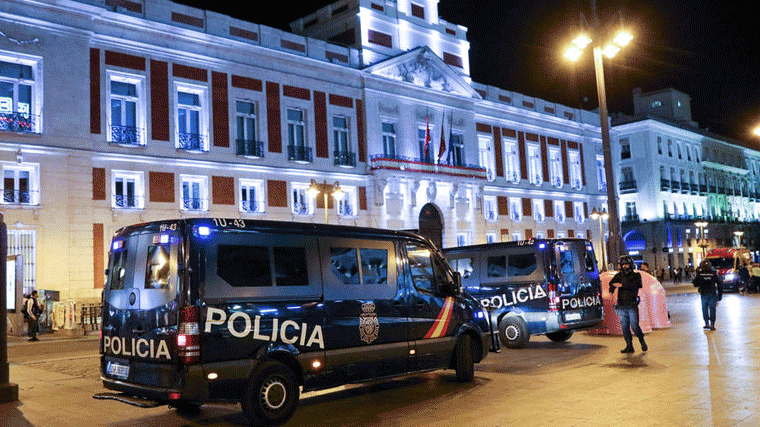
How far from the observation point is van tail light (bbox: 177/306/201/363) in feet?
23.8

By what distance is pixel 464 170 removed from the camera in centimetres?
4156

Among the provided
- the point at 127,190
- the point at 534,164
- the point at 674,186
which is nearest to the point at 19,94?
the point at 127,190

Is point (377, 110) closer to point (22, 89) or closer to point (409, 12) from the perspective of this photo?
point (409, 12)

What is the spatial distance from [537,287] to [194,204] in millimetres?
20180

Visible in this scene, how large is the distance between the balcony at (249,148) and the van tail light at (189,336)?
1009 inches

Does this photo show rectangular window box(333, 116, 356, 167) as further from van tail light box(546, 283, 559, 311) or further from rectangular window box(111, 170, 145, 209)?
van tail light box(546, 283, 559, 311)

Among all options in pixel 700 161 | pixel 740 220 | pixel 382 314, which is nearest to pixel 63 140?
pixel 382 314

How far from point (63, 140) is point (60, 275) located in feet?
16.9

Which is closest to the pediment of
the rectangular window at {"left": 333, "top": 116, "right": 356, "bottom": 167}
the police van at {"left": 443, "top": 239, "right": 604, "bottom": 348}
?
the rectangular window at {"left": 333, "top": 116, "right": 356, "bottom": 167}

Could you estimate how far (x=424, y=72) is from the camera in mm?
40594

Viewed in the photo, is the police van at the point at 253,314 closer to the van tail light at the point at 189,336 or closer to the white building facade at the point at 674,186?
the van tail light at the point at 189,336

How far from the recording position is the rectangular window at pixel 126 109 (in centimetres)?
2848

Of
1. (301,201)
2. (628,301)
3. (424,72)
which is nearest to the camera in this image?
(628,301)

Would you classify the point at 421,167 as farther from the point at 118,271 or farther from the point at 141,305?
the point at 141,305
